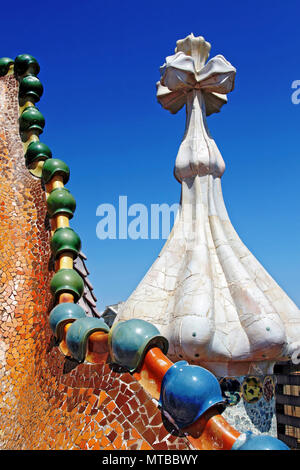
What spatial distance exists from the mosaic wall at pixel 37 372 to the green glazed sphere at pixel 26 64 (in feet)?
0.53

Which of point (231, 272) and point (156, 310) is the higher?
point (231, 272)

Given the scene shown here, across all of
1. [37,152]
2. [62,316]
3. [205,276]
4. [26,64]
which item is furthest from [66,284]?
[205,276]

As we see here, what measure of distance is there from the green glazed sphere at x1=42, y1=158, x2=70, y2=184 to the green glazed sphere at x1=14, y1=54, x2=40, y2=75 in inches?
58.1

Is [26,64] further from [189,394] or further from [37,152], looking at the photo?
[189,394]

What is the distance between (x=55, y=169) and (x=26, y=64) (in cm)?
165

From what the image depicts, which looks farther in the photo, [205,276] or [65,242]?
[205,276]

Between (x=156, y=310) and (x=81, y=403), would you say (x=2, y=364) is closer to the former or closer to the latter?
(x=81, y=403)

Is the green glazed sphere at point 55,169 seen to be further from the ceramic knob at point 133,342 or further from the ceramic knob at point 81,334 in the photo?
the ceramic knob at point 133,342

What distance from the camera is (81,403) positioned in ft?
7.88

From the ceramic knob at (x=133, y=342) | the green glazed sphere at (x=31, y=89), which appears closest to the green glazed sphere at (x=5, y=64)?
the green glazed sphere at (x=31, y=89)

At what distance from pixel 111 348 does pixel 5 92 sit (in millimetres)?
3452

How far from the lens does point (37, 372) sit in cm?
307

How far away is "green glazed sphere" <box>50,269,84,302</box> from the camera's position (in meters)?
3.12
